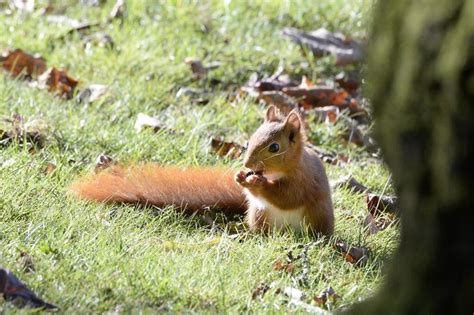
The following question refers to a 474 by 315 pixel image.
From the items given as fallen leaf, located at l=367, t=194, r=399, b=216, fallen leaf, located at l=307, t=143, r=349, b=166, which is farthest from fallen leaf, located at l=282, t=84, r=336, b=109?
fallen leaf, located at l=367, t=194, r=399, b=216

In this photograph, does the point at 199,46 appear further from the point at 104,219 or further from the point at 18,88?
the point at 104,219

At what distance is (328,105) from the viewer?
5.63 metres

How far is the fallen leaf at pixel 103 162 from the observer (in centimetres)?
428

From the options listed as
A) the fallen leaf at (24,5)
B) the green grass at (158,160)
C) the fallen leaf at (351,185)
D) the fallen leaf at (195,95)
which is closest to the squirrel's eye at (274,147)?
the green grass at (158,160)

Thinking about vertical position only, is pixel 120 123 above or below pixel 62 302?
below

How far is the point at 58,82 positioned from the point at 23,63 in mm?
353

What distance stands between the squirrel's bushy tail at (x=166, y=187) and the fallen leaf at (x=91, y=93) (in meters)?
1.07

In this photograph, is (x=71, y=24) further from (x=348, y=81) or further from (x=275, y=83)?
(x=348, y=81)

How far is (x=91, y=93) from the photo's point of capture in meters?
5.23

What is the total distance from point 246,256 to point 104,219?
0.56 m

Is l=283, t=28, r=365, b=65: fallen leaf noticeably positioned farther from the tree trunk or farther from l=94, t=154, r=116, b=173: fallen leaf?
the tree trunk

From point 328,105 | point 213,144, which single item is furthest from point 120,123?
point 328,105

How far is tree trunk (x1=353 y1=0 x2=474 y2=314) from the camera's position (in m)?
2.05

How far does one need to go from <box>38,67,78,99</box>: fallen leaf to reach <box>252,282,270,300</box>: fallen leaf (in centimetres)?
238
